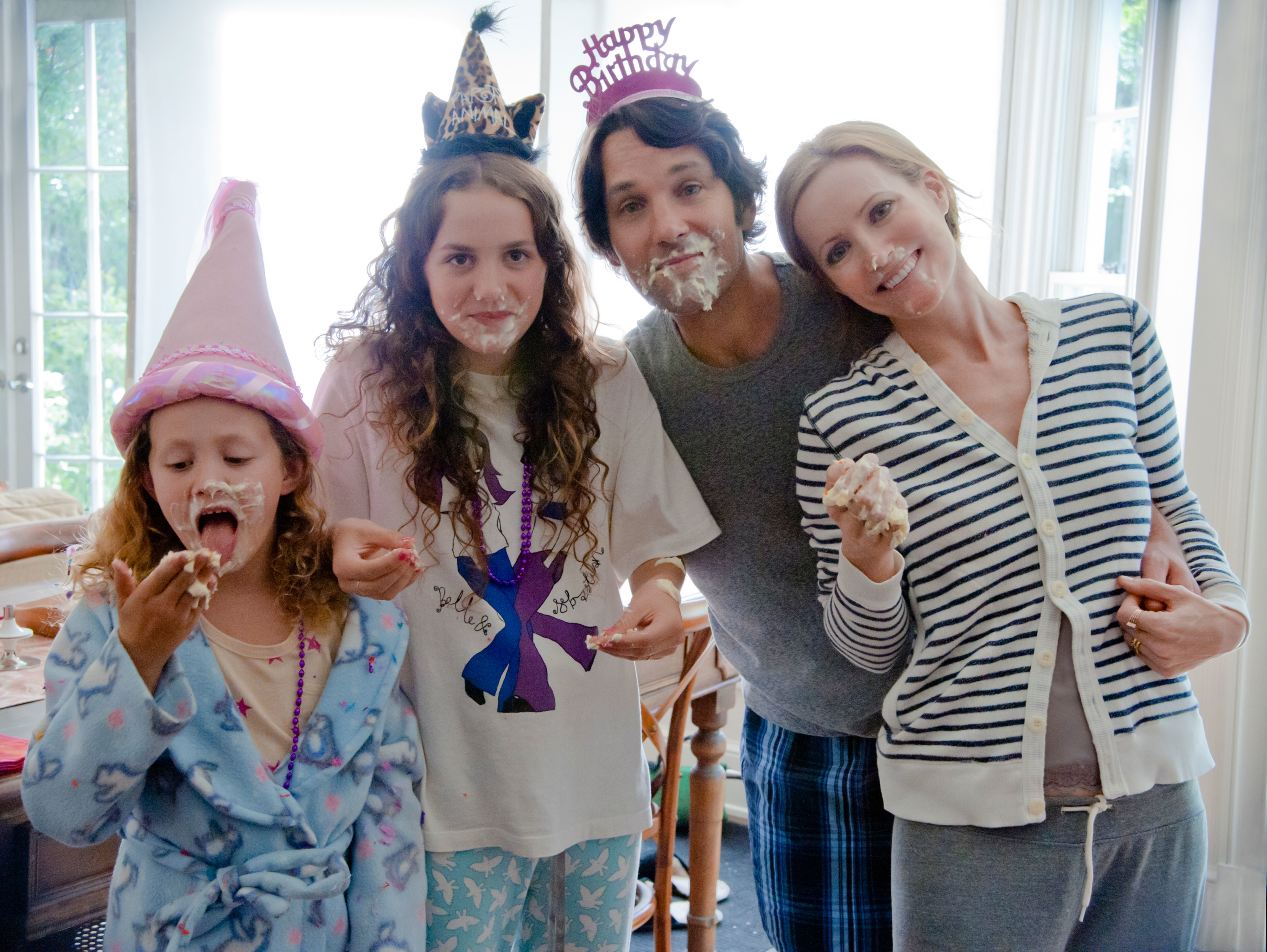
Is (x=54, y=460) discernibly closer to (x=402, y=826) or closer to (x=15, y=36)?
(x=15, y=36)

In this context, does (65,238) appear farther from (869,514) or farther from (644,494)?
(869,514)

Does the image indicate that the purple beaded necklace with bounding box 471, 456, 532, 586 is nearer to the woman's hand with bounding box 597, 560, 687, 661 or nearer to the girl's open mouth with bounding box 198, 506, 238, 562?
the woman's hand with bounding box 597, 560, 687, 661

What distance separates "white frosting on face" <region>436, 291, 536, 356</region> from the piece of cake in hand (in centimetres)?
40

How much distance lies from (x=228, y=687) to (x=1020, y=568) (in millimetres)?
802

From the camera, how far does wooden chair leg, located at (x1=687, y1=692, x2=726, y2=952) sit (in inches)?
73.1

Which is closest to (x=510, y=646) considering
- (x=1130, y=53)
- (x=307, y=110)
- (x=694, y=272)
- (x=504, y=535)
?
(x=504, y=535)

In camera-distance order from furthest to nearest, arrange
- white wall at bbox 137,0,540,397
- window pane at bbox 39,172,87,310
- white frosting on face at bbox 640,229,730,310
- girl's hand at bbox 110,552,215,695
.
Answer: window pane at bbox 39,172,87,310, white wall at bbox 137,0,540,397, white frosting on face at bbox 640,229,730,310, girl's hand at bbox 110,552,215,695

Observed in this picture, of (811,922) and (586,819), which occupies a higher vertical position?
(586,819)

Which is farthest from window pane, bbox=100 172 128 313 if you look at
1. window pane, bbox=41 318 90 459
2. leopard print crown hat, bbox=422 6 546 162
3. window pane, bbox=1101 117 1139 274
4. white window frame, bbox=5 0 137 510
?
window pane, bbox=1101 117 1139 274

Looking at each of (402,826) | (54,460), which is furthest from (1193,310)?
(54,460)

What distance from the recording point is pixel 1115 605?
99 cm

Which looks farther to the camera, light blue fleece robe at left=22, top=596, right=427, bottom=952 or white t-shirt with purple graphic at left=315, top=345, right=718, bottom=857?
white t-shirt with purple graphic at left=315, top=345, right=718, bottom=857

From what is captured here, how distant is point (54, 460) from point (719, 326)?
3.43 metres

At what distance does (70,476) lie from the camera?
12.4 ft
